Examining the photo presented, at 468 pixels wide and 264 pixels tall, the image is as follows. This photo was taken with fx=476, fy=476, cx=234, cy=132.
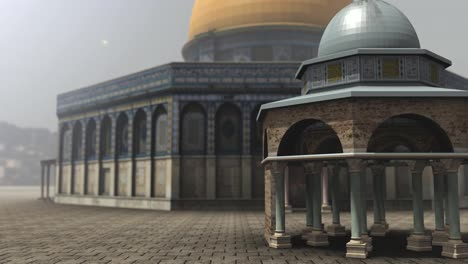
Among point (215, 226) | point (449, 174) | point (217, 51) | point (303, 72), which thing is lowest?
point (215, 226)

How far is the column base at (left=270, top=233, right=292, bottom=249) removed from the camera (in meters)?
Result: 14.2

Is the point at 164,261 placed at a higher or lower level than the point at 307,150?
lower

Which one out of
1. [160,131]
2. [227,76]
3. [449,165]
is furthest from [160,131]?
[449,165]

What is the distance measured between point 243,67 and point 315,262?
70.5 feet

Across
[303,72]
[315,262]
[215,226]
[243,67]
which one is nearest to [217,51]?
[243,67]

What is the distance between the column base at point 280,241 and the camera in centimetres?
1419

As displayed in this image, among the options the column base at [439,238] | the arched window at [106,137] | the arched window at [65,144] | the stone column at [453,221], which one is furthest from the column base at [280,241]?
the arched window at [65,144]

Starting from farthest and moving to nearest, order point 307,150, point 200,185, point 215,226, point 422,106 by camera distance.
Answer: point 200,185 < point 215,226 < point 307,150 < point 422,106

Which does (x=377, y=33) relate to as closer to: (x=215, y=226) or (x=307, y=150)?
(x=307, y=150)

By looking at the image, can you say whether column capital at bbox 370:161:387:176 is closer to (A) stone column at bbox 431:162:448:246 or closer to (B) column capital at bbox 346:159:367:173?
(A) stone column at bbox 431:162:448:246

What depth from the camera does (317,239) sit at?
14.9 meters

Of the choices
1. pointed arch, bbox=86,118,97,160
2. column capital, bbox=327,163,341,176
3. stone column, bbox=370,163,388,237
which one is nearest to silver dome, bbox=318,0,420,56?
column capital, bbox=327,163,341,176

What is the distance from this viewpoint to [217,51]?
37.6 meters

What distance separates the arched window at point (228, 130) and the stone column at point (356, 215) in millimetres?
19458
